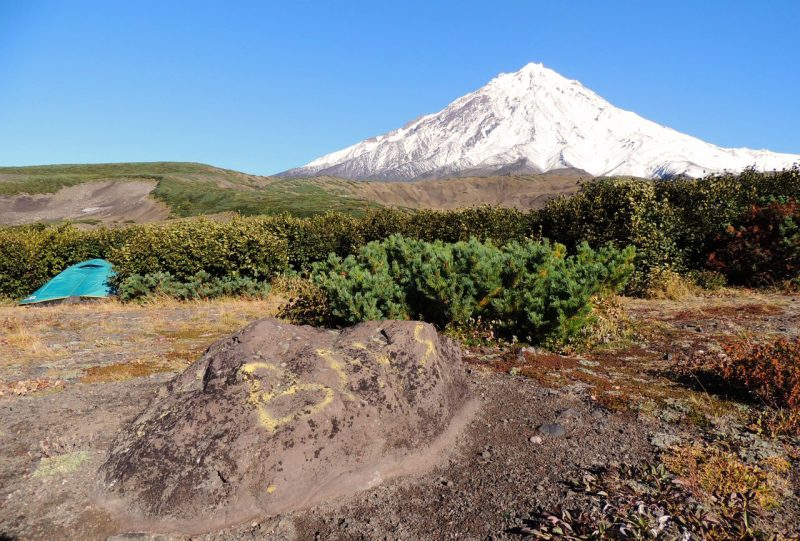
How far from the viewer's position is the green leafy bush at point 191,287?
1330 cm

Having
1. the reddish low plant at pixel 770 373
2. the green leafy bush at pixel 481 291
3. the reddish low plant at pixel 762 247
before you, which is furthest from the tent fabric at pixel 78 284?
the reddish low plant at pixel 762 247

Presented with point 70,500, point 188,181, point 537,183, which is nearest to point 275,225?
point 70,500

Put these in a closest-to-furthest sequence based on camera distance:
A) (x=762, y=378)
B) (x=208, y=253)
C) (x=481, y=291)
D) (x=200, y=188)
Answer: (x=762, y=378), (x=481, y=291), (x=208, y=253), (x=200, y=188)

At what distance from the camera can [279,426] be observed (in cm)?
380

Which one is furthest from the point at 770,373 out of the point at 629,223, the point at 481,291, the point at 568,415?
the point at 629,223

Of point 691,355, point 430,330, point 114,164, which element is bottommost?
point 691,355

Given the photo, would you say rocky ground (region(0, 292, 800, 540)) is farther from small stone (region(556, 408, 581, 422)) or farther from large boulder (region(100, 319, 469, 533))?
large boulder (region(100, 319, 469, 533))

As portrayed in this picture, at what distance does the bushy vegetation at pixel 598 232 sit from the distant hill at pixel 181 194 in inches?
1588

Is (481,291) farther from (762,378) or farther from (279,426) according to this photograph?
(279,426)

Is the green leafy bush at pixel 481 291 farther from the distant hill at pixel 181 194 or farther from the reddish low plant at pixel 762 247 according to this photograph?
the distant hill at pixel 181 194

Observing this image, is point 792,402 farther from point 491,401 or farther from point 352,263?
point 352,263

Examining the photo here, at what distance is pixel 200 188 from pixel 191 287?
378ft

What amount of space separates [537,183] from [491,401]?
189736mm

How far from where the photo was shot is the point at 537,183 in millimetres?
185250
